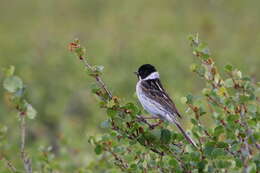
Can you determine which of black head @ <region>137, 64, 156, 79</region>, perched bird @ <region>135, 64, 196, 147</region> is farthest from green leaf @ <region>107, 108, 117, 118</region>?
black head @ <region>137, 64, 156, 79</region>

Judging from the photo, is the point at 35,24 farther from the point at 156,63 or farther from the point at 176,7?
the point at 156,63

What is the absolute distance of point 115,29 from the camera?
23.2 meters

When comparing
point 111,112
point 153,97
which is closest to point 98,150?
point 111,112

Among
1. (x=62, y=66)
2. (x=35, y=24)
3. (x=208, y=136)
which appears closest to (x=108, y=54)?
(x=62, y=66)

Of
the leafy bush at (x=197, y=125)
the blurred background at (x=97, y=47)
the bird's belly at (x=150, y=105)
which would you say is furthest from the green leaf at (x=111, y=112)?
the blurred background at (x=97, y=47)

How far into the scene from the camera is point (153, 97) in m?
5.06

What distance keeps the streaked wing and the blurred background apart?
147 centimetres

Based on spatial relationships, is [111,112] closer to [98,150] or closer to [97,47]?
[98,150]

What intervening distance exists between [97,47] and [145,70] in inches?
580

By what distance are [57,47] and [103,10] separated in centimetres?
766

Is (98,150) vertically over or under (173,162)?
over

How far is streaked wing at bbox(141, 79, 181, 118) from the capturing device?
16.1 feet

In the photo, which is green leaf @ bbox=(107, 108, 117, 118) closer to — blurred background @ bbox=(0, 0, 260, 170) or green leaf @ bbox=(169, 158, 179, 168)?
green leaf @ bbox=(169, 158, 179, 168)

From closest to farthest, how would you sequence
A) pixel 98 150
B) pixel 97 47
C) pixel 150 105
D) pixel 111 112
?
1. pixel 111 112
2. pixel 98 150
3. pixel 150 105
4. pixel 97 47
